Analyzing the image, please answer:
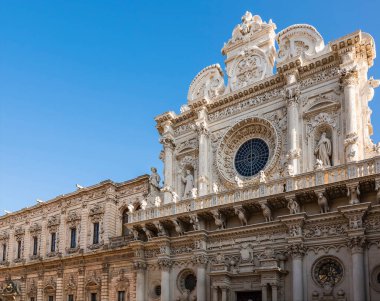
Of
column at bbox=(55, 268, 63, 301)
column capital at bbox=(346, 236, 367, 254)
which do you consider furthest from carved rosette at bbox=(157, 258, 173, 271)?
column at bbox=(55, 268, 63, 301)

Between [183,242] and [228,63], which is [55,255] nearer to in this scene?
[183,242]

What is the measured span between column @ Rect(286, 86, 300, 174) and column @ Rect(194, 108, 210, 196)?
14.8 ft

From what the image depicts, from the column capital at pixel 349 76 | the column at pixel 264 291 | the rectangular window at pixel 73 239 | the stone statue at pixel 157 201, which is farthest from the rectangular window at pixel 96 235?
the column capital at pixel 349 76

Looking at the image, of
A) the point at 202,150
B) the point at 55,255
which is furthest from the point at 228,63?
the point at 55,255

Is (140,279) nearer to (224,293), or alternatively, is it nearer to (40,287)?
(224,293)

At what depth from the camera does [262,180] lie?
61.6 ft

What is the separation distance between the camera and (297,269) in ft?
55.7

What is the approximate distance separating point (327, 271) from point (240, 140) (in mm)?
7734

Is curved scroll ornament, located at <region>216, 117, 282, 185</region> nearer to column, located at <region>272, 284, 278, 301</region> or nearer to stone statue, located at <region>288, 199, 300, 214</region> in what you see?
stone statue, located at <region>288, 199, 300, 214</region>

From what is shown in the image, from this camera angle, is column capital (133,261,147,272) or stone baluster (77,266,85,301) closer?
column capital (133,261,147,272)

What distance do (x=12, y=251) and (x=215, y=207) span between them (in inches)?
816

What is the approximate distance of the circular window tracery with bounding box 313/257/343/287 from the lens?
16531 mm

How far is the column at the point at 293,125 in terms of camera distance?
62.2 feet

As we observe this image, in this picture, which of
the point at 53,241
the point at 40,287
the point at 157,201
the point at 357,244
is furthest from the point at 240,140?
the point at 40,287
